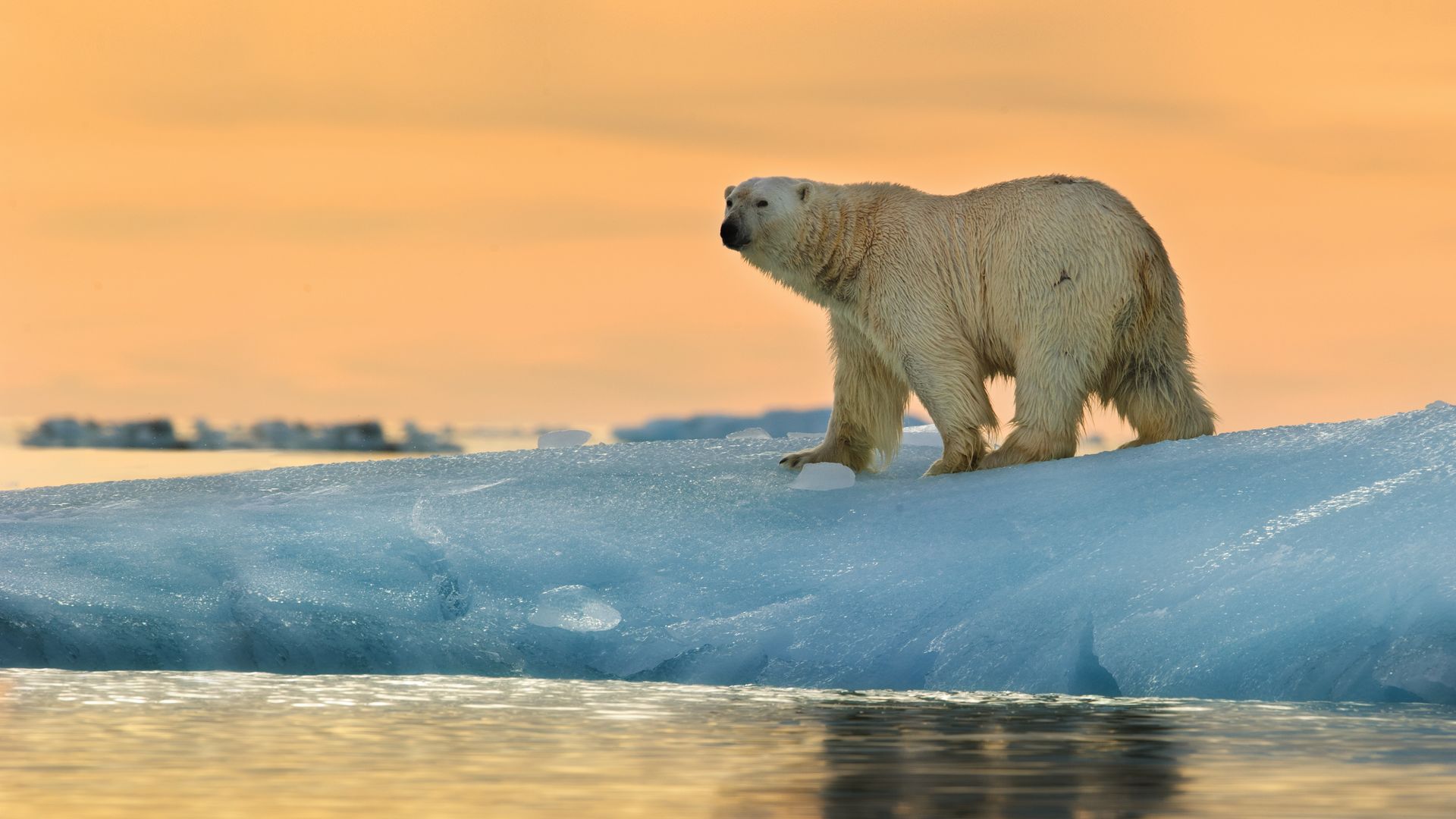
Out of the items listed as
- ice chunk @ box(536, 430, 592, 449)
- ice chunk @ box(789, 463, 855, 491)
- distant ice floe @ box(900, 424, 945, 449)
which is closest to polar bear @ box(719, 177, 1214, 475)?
ice chunk @ box(789, 463, 855, 491)

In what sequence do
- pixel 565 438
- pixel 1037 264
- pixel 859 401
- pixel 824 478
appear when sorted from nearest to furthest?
pixel 824 478 → pixel 1037 264 → pixel 859 401 → pixel 565 438

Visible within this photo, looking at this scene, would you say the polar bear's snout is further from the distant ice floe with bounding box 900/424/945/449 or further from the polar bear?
the distant ice floe with bounding box 900/424/945/449

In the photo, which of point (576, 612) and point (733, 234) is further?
point (733, 234)

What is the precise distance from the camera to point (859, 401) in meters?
9.35

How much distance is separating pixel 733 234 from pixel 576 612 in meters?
2.71

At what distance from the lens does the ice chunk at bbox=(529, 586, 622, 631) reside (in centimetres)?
711

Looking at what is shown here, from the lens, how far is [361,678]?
23.3 feet

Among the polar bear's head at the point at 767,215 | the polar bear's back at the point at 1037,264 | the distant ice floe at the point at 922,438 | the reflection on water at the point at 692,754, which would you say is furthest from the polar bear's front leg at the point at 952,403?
the reflection on water at the point at 692,754

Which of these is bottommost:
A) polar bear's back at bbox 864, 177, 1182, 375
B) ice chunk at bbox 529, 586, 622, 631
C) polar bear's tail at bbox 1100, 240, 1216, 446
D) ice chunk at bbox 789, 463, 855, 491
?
ice chunk at bbox 529, 586, 622, 631

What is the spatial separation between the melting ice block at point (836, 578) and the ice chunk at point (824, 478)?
13 cm

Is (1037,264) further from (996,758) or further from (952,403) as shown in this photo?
(996,758)

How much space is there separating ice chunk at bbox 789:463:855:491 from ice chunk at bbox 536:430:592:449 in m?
2.53

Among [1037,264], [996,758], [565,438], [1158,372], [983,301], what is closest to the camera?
[996,758]

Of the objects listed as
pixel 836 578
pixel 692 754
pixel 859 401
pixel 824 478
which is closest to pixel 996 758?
pixel 692 754
